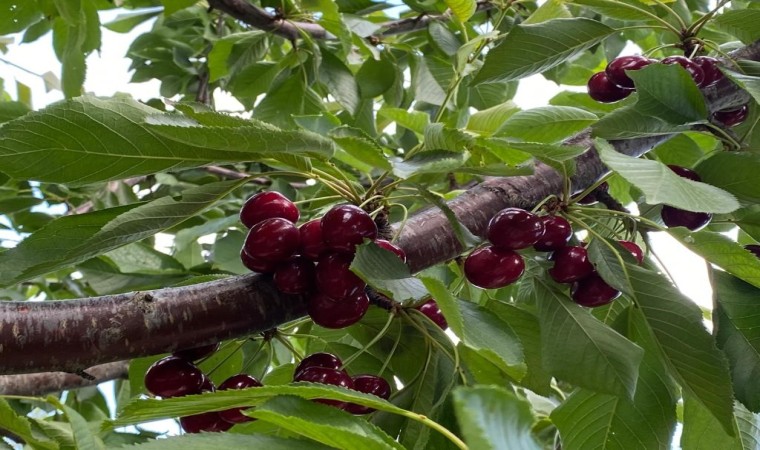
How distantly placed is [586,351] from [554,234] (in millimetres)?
140

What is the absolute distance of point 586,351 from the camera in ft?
2.24

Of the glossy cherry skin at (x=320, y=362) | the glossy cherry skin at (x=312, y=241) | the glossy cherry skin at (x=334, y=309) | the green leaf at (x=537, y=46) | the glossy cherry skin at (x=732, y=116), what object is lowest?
the glossy cherry skin at (x=320, y=362)

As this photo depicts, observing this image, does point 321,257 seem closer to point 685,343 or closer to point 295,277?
point 295,277

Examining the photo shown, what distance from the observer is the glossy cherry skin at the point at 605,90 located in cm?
94

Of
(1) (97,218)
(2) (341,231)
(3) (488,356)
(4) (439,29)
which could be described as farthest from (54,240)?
(4) (439,29)

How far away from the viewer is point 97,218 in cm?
67

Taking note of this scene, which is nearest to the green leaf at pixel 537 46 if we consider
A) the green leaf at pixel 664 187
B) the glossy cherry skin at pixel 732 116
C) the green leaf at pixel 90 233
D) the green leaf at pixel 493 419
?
the glossy cherry skin at pixel 732 116

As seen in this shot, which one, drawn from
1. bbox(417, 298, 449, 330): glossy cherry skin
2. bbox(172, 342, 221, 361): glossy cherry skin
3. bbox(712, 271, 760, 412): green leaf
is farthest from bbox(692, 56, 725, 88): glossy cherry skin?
bbox(172, 342, 221, 361): glossy cherry skin

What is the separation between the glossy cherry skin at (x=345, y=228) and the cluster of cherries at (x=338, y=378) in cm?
10

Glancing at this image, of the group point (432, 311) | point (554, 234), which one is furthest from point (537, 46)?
point (432, 311)

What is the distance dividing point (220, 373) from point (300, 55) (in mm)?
775

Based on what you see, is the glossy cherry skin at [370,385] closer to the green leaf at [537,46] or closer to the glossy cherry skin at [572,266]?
the glossy cherry skin at [572,266]

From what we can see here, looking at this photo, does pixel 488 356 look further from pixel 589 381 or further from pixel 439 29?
pixel 439 29

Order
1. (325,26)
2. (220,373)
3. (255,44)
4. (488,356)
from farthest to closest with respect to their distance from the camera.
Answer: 1. (255,44)
2. (325,26)
3. (220,373)
4. (488,356)
